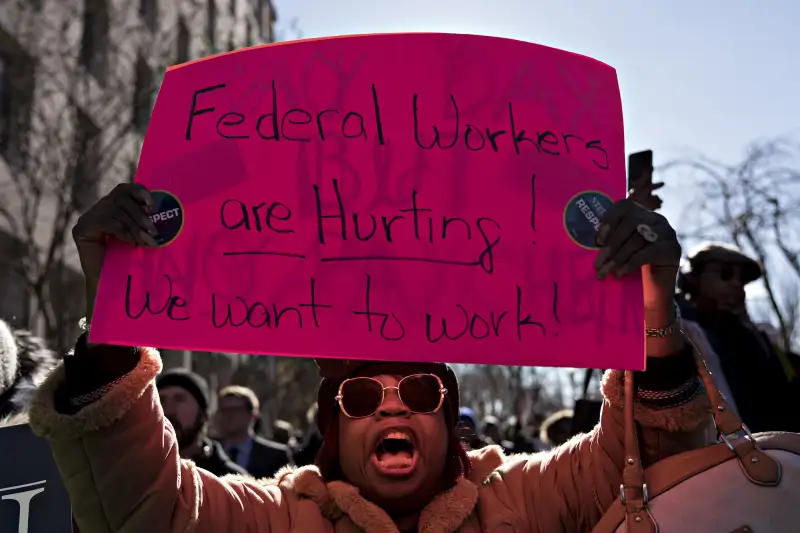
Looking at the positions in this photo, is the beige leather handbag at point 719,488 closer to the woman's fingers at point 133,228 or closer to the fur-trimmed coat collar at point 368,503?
the fur-trimmed coat collar at point 368,503

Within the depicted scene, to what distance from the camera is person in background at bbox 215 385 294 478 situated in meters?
6.21

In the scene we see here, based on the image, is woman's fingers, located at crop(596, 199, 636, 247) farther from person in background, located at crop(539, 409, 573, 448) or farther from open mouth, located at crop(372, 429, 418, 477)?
person in background, located at crop(539, 409, 573, 448)

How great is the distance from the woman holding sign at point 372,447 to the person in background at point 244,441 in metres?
4.02

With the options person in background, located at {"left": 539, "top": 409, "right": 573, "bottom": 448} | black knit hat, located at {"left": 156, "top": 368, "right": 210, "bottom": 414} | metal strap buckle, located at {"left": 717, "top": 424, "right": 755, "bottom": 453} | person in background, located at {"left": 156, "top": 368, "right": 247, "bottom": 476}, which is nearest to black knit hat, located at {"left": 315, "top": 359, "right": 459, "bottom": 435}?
metal strap buckle, located at {"left": 717, "top": 424, "right": 755, "bottom": 453}

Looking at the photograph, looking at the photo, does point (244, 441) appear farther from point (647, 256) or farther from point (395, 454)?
point (647, 256)

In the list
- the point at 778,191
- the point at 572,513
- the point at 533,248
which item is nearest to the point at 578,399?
the point at 572,513

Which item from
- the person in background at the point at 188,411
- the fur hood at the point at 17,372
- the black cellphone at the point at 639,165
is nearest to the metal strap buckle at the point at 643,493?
the black cellphone at the point at 639,165

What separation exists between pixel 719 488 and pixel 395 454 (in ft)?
2.64

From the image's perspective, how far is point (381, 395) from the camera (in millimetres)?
2184

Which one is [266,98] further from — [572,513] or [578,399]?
[578,399]

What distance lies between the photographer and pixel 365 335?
6.31 ft

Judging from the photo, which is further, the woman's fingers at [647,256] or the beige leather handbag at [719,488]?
the woman's fingers at [647,256]

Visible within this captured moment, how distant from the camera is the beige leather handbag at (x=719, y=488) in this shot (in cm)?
172

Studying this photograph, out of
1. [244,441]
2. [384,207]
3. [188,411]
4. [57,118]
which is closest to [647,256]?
[384,207]
